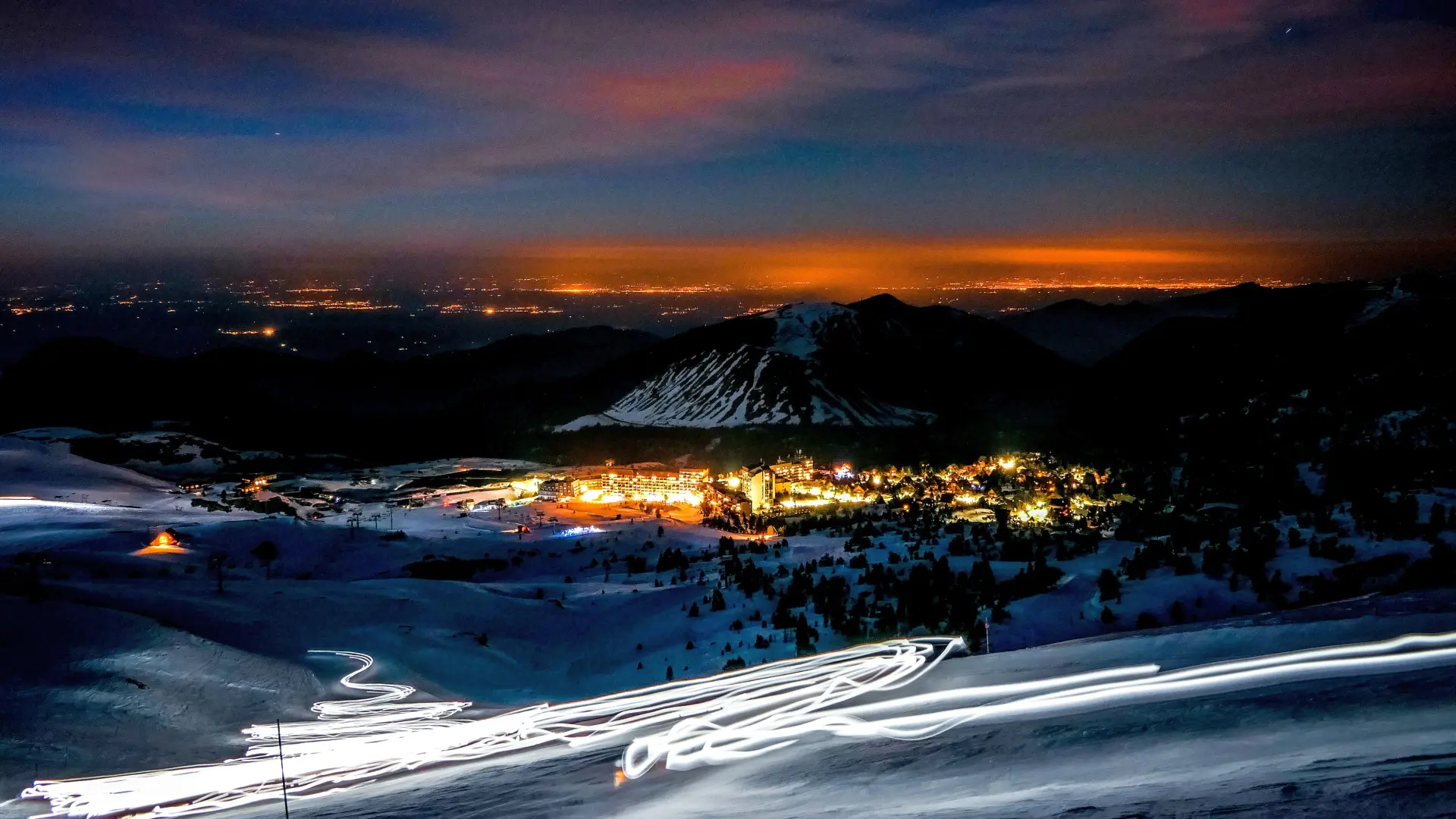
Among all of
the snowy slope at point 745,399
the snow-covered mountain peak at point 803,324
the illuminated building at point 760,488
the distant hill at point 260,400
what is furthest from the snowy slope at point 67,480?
the snow-covered mountain peak at point 803,324

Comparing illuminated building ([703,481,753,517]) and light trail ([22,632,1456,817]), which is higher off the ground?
light trail ([22,632,1456,817])

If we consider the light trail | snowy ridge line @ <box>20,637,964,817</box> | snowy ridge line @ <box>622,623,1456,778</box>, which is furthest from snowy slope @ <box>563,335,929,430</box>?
snowy ridge line @ <box>622,623,1456,778</box>

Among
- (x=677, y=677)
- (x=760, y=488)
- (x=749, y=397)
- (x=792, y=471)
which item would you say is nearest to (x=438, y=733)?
(x=677, y=677)

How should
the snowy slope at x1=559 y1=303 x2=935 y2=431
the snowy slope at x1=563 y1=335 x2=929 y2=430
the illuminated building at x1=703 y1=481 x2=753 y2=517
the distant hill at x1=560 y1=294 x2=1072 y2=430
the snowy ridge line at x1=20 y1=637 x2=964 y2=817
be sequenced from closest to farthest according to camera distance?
1. the snowy ridge line at x1=20 y1=637 x2=964 y2=817
2. the illuminated building at x1=703 y1=481 x2=753 y2=517
3. the snowy slope at x1=563 y1=335 x2=929 y2=430
4. the snowy slope at x1=559 y1=303 x2=935 y2=431
5. the distant hill at x1=560 y1=294 x2=1072 y2=430

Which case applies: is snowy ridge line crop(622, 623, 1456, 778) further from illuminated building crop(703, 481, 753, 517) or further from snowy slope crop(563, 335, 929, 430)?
snowy slope crop(563, 335, 929, 430)

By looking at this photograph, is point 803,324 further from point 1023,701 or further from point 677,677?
point 1023,701

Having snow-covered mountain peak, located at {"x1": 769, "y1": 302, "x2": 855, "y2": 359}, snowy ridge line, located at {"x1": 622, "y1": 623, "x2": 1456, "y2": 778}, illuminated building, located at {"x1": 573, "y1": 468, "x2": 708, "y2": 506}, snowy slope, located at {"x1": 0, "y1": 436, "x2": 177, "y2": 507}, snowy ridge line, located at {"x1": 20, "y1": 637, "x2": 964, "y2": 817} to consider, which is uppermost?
snow-covered mountain peak, located at {"x1": 769, "y1": 302, "x2": 855, "y2": 359}

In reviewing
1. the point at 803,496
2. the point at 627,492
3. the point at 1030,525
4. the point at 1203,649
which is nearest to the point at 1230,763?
the point at 1203,649

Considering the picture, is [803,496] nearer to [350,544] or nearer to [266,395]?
[350,544]
